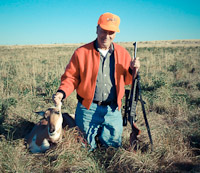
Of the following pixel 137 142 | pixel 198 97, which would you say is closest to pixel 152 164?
pixel 137 142

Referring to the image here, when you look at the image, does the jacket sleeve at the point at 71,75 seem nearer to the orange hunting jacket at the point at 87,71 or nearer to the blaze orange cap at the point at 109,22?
the orange hunting jacket at the point at 87,71

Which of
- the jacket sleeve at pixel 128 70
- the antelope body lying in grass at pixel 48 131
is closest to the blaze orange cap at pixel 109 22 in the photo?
the jacket sleeve at pixel 128 70

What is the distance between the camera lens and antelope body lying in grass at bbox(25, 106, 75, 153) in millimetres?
2775

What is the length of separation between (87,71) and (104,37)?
0.63 metres

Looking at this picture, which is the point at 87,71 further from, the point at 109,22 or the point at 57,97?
the point at 109,22

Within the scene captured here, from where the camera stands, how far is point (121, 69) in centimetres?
309

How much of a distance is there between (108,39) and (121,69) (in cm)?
58

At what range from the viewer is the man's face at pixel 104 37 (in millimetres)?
2816

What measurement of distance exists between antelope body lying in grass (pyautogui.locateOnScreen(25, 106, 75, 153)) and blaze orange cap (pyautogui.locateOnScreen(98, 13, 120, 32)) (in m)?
1.52

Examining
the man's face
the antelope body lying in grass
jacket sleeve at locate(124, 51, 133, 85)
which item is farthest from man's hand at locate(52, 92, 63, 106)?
jacket sleeve at locate(124, 51, 133, 85)

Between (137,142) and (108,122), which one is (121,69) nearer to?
(108,122)

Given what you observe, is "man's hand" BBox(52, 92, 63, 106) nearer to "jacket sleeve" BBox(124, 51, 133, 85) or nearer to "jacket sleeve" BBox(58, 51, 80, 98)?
"jacket sleeve" BBox(58, 51, 80, 98)

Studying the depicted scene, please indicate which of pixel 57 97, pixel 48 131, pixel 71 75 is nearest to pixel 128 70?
pixel 71 75

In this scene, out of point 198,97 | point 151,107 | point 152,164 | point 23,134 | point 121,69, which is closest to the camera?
point 152,164
